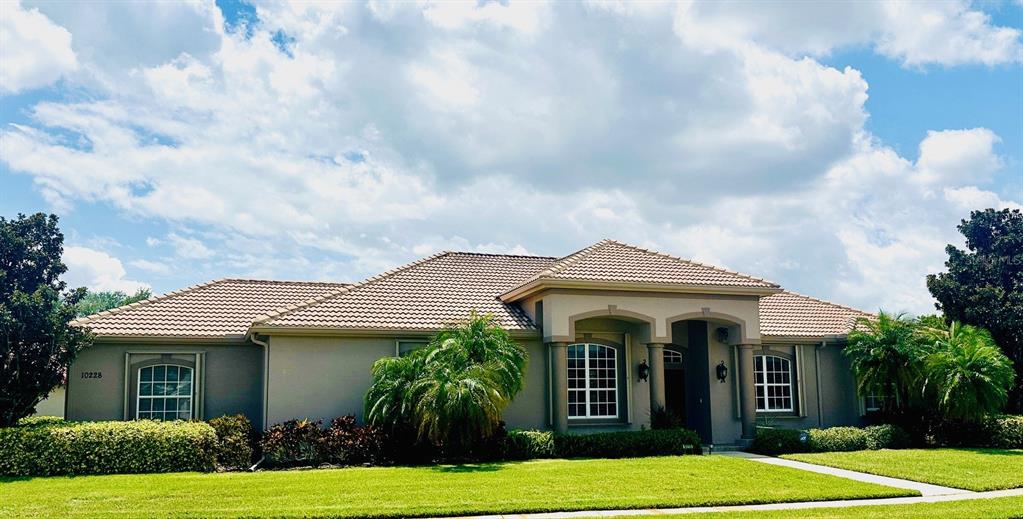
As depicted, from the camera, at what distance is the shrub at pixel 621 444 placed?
18578mm

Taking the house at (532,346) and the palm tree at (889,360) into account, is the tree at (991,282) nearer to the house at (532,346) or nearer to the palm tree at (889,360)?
the palm tree at (889,360)

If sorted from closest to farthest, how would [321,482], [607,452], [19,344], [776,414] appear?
[321,482] < [19,344] < [607,452] < [776,414]

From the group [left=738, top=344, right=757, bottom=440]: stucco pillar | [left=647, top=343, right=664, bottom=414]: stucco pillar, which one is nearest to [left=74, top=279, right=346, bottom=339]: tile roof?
[left=647, top=343, right=664, bottom=414]: stucco pillar

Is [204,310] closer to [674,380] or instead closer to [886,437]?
[674,380]

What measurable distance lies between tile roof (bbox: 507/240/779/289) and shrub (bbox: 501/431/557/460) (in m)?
3.81

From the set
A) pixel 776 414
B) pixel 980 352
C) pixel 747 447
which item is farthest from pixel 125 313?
pixel 980 352

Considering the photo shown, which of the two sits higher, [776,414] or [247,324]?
[247,324]

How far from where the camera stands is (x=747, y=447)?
67.6 feet

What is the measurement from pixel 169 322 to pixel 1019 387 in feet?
78.9

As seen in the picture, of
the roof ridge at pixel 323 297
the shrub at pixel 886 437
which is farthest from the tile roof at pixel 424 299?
the shrub at pixel 886 437

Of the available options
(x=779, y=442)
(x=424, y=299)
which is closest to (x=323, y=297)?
(x=424, y=299)

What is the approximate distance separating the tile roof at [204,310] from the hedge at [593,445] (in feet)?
24.4

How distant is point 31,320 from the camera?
1645cm

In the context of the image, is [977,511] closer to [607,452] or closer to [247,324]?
[607,452]
